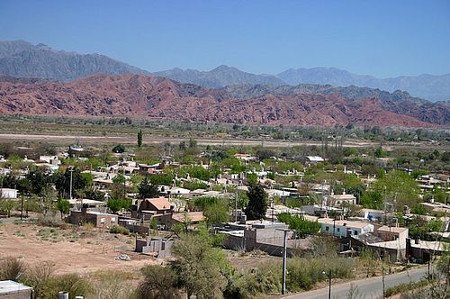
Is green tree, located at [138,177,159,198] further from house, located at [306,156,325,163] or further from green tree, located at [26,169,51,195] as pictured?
house, located at [306,156,325,163]

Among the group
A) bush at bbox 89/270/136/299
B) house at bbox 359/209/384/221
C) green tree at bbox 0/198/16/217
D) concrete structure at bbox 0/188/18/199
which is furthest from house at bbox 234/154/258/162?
bush at bbox 89/270/136/299

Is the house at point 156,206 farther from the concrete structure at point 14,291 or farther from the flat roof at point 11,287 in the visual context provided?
the concrete structure at point 14,291

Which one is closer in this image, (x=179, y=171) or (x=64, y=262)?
(x=64, y=262)

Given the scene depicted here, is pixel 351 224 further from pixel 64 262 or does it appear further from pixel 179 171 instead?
pixel 179 171

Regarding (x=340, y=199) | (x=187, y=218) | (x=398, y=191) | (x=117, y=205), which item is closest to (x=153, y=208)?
(x=117, y=205)


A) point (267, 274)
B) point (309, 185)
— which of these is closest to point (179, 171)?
point (309, 185)

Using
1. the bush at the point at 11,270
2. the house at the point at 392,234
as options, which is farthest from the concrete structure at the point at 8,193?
the bush at the point at 11,270
